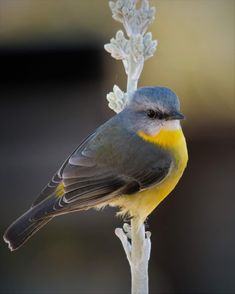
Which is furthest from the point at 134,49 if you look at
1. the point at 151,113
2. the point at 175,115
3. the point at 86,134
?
the point at 86,134

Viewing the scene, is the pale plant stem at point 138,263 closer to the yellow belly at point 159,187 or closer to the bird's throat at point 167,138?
the yellow belly at point 159,187

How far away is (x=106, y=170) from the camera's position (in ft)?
10.3

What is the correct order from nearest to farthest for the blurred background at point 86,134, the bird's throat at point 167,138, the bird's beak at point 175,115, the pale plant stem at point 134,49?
1. the pale plant stem at point 134,49
2. the bird's beak at point 175,115
3. the bird's throat at point 167,138
4. the blurred background at point 86,134

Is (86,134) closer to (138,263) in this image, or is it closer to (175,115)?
(175,115)

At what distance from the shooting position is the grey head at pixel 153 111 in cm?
304

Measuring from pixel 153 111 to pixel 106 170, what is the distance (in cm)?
32

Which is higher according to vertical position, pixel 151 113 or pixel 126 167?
pixel 151 113

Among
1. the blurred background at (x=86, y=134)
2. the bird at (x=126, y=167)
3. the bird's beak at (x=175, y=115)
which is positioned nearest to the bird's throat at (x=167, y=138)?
the bird at (x=126, y=167)

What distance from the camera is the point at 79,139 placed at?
5406mm

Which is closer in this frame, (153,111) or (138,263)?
(138,263)

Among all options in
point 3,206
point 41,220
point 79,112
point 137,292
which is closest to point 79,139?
point 79,112

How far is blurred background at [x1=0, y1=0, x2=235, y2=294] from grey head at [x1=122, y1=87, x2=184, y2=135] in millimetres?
1834

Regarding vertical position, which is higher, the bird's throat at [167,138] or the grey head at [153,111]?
the grey head at [153,111]

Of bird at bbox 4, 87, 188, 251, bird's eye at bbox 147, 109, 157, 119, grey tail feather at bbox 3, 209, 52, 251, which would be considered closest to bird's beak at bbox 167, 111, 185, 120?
bird at bbox 4, 87, 188, 251
